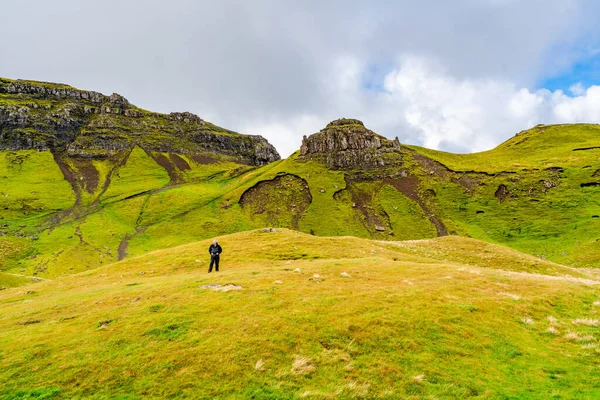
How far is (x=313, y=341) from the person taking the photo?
15320 millimetres

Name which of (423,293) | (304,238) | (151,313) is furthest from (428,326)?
(304,238)

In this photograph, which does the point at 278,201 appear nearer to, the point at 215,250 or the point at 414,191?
the point at 414,191

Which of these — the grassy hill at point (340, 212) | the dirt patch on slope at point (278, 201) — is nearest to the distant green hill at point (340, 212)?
the grassy hill at point (340, 212)

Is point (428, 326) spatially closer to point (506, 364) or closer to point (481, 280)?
point (506, 364)

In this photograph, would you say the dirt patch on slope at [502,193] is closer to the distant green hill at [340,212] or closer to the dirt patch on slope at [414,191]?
the distant green hill at [340,212]

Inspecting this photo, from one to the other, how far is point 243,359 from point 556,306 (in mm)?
22586

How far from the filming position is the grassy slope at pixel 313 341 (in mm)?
12039

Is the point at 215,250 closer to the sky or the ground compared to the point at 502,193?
closer to the ground

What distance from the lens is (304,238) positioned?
55.3 meters

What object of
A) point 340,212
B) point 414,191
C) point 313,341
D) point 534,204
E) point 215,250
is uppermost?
point 414,191

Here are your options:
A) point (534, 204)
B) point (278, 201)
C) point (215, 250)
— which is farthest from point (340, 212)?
point (215, 250)

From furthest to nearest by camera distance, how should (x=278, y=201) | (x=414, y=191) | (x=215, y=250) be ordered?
(x=278, y=201) → (x=414, y=191) → (x=215, y=250)

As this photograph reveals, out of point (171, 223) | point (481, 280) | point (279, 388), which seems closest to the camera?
point (279, 388)

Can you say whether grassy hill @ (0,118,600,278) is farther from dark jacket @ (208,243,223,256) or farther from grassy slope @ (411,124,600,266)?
dark jacket @ (208,243,223,256)
